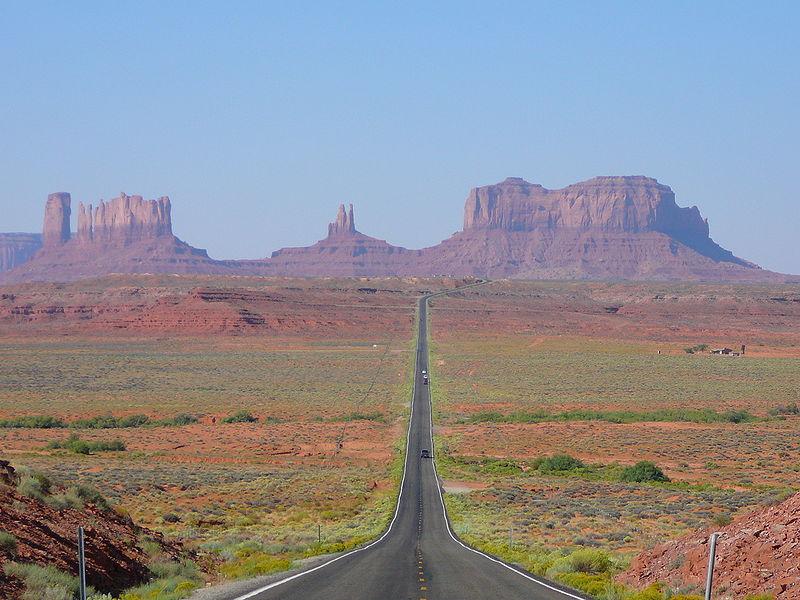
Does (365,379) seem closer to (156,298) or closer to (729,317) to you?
(156,298)

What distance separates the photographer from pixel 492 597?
13898mm

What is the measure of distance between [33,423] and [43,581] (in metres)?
52.9

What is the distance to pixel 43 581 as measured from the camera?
43.0ft

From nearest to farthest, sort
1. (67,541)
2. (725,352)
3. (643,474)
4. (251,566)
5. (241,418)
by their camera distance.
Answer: (67,541)
(251,566)
(643,474)
(241,418)
(725,352)

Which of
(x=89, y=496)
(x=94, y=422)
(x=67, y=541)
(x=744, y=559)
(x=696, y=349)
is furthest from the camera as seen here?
(x=696, y=349)

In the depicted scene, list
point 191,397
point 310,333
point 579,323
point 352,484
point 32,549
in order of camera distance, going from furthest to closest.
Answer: point 579,323, point 310,333, point 191,397, point 352,484, point 32,549

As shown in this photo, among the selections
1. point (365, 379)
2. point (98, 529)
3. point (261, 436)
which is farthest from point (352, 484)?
point (365, 379)

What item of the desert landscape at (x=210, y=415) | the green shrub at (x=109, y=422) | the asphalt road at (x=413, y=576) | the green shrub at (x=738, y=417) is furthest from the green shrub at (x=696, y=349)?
the asphalt road at (x=413, y=576)

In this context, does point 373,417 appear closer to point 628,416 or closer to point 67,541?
point 628,416

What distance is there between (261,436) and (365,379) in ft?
119

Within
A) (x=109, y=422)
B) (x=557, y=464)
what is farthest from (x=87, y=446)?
(x=557, y=464)

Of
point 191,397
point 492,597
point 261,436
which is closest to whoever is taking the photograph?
point 492,597

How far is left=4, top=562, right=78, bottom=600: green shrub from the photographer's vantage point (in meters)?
12.6

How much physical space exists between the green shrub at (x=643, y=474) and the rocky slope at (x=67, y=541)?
26320mm
